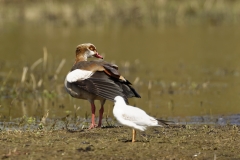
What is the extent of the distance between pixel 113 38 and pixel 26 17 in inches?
297

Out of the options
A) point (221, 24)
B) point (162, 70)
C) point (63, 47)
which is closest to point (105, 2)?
point (221, 24)

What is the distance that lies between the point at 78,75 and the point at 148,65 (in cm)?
930

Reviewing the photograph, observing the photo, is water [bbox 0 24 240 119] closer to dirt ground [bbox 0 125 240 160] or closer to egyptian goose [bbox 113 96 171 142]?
dirt ground [bbox 0 125 240 160]

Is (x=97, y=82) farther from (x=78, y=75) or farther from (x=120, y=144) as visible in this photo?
(x=120, y=144)

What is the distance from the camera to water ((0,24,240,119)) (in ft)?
39.2

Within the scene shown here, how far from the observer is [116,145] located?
7145 mm

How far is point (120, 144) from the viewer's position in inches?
284

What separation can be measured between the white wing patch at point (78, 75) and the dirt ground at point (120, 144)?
2.54 ft

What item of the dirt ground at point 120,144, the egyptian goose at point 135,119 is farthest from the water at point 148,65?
the egyptian goose at point 135,119

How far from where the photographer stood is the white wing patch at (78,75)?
858 centimetres

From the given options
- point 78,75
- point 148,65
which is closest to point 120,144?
point 78,75

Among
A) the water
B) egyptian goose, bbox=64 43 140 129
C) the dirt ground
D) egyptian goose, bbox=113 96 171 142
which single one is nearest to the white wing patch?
egyptian goose, bbox=64 43 140 129

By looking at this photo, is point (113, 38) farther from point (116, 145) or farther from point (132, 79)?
point (116, 145)

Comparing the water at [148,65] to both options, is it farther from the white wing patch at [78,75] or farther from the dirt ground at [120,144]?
the dirt ground at [120,144]
